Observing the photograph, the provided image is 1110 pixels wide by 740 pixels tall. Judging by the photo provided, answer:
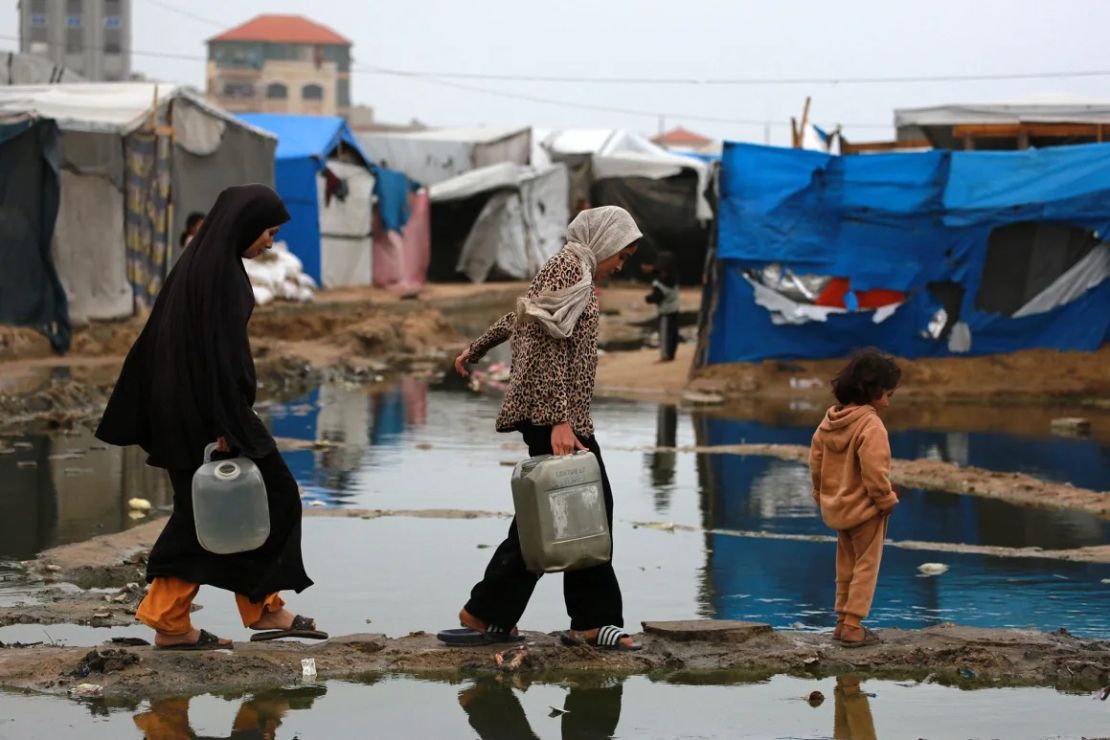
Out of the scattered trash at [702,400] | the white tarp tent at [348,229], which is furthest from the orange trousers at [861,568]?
the white tarp tent at [348,229]

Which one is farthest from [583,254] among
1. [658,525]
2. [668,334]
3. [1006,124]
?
[1006,124]

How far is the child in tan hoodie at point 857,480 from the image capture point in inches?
248

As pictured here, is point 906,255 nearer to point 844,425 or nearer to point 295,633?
point 844,425

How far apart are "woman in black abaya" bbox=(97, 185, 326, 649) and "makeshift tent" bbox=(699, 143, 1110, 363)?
12349 millimetres

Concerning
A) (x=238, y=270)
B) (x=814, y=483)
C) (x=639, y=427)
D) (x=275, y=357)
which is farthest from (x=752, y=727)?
(x=275, y=357)

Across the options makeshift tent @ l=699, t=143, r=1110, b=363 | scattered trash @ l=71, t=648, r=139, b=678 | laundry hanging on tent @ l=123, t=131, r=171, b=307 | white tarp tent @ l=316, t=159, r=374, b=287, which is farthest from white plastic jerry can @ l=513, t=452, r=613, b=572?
white tarp tent @ l=316, t=159, r=374, b=287

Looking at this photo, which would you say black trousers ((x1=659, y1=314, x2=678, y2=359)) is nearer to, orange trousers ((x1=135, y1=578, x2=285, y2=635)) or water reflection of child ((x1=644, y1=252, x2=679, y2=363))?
water reflection of child ((x1=644, y1=252, x2=679, y2=363))

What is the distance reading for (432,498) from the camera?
1047 centimetres

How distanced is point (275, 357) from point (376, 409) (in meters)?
3.45

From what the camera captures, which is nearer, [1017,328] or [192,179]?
[1017,328]

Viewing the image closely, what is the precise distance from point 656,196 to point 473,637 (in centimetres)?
3257

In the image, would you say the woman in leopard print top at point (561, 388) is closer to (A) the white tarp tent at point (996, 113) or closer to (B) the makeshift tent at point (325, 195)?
(A) the white tarp tent at point (996, 113)

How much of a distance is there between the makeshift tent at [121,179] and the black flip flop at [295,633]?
12.8 m

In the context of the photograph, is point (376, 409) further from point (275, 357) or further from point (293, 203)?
point (293, 203)
